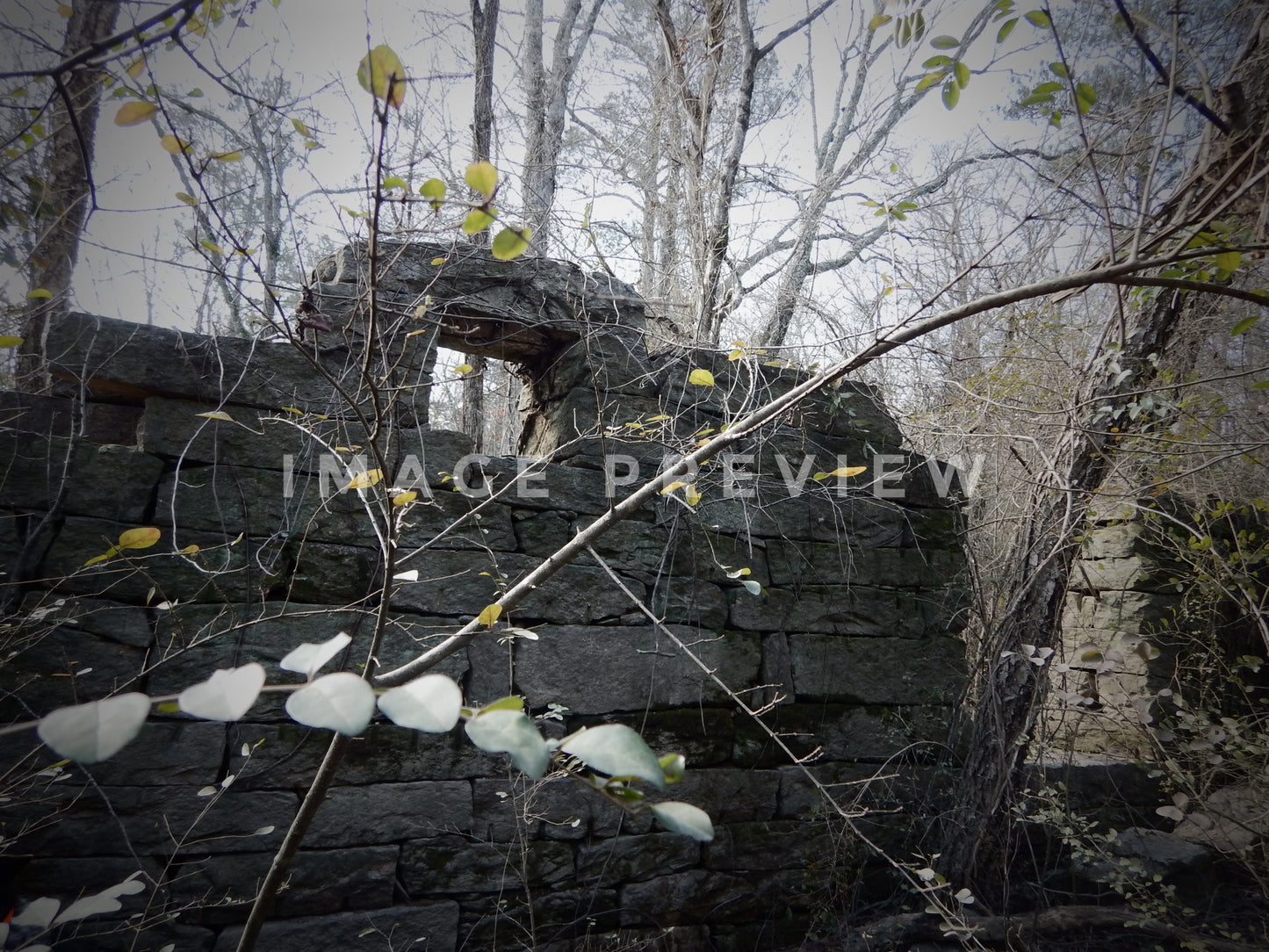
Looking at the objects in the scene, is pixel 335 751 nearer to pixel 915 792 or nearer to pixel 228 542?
pixel 228 542

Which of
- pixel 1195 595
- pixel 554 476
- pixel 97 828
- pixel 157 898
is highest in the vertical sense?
pixel 554 476

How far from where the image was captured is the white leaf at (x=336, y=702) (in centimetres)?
48

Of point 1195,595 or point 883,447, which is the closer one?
point 883,447

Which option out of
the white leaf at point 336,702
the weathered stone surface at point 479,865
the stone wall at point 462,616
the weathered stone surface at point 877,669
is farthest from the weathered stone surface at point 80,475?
the weathered stone surface at point 877,669

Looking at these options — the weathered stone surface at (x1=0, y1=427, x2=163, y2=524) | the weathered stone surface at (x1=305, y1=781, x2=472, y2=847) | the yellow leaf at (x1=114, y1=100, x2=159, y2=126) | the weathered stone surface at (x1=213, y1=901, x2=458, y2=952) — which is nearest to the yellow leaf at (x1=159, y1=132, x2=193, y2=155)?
the yellow leaf at (x1=114, y1=100, x2=159, y2=126)

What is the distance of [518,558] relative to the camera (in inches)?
94.0

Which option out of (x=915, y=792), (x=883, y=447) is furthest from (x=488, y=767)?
(x=883, y=447)

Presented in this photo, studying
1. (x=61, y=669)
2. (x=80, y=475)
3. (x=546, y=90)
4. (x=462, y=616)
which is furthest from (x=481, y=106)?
(x=61, y=669)

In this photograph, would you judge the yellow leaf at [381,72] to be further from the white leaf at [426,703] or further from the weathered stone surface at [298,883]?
the weathered stone surface at [298,883]

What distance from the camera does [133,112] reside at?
0.91 meters

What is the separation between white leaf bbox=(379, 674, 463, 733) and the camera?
1.58ft

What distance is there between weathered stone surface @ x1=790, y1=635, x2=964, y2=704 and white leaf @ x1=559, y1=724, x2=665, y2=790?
2.37 m

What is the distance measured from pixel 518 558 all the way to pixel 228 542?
0.91m

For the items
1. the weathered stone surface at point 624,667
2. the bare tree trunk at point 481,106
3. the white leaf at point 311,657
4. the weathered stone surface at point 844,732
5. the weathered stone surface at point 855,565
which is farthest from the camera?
the bare tree trunk at point 481,106
